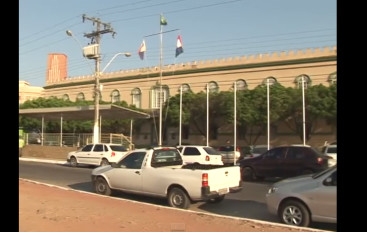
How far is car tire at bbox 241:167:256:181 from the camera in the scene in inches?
698

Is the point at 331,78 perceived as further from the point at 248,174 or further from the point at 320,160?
the point at 320,160

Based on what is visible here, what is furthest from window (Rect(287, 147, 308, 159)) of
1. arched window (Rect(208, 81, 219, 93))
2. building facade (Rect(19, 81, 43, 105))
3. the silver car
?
building facade (Rect(19, 81, 43, 105))

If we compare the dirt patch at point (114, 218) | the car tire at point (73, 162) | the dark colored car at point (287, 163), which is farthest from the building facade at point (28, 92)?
the dirt patch at point (114, 218)

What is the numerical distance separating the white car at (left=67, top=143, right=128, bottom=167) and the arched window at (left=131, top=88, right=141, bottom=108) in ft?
102

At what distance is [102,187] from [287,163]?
22.9ft

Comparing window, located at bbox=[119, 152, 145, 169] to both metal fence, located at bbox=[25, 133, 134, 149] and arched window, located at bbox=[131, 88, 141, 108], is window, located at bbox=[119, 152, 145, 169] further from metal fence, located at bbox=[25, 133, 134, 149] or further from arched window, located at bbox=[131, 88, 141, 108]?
Result: arched window, located at bbox=[131, 88, 141, 108]

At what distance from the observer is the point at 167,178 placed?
1149 centimetres

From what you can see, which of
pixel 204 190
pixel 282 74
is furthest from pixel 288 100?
pixel 204 190
